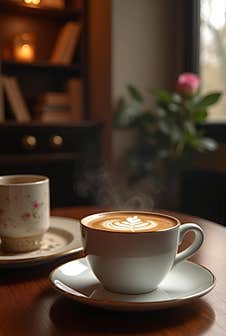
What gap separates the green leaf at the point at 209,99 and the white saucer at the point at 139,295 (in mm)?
1553

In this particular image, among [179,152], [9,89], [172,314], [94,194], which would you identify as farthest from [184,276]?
[9,89]

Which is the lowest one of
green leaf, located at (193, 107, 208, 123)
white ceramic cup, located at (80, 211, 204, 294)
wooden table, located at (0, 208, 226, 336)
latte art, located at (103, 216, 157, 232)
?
wooden table, located at (0, 208, 226, 336)

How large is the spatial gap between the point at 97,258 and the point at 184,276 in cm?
Answer: 14

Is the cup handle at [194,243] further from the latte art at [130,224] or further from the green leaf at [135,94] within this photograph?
the green leaf at [135,94]

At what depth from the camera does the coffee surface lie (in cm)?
62

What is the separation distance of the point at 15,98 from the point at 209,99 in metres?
0.99

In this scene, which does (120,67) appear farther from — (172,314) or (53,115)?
(172,314)

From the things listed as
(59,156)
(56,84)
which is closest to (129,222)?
(59,156)

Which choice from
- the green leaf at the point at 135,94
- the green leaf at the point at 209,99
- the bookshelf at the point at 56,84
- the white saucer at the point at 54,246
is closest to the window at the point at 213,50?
the green leaf at the point at 209,99

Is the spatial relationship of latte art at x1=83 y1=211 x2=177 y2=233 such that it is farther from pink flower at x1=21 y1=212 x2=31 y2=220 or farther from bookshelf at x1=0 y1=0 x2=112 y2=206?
bookshelf at x1=0 y1=0 x2=112 y2=206

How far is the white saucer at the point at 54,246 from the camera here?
2.45 ft

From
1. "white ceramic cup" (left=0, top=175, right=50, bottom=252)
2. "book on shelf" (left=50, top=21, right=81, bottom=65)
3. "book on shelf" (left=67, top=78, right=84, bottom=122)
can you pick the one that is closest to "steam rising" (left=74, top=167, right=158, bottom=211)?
"book on shelf" (left=67, top=78, right=84, bottom=122)

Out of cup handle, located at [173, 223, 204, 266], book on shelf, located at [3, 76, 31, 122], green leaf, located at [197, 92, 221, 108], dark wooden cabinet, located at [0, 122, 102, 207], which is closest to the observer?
cup handle, located at [173, 223, 204, 266]

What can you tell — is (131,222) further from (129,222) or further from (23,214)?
(23,214)
